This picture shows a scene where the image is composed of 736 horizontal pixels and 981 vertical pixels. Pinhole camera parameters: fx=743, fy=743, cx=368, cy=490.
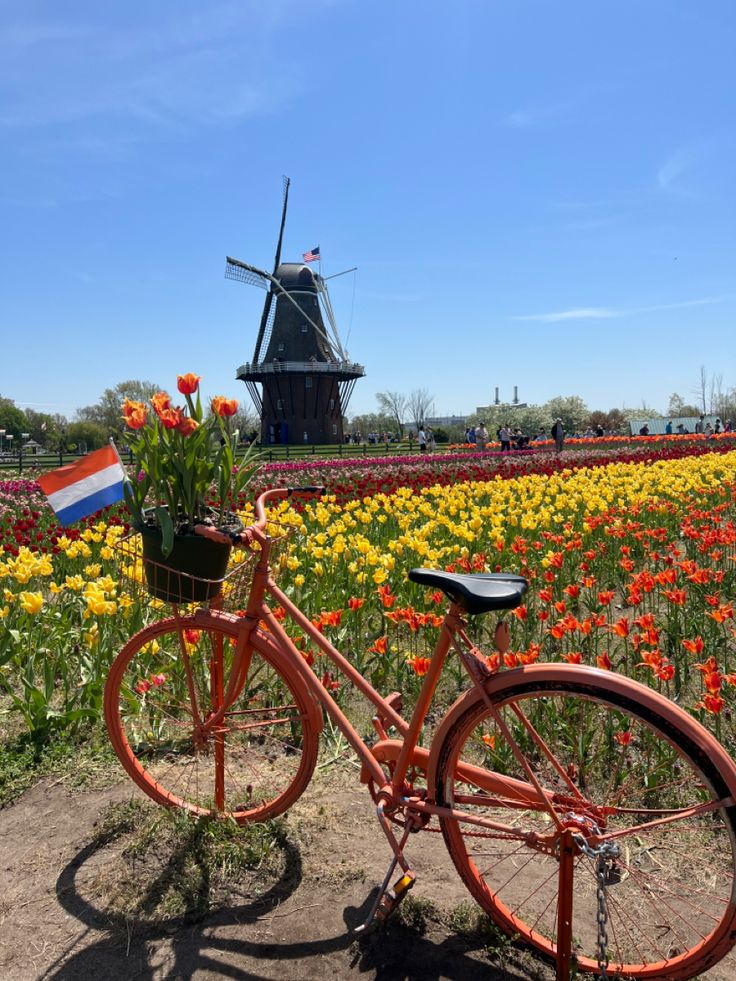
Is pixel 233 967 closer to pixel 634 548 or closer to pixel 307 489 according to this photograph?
pixel 307 489

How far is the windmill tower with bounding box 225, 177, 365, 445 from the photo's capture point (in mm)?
42875

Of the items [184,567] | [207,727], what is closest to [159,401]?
[184,567]

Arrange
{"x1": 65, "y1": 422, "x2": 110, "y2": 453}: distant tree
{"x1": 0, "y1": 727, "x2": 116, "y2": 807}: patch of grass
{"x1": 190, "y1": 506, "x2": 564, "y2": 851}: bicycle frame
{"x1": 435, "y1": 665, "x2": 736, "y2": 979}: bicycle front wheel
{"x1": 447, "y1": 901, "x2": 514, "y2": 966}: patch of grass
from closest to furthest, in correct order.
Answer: {"x1": 435, "y1": 665, "x2": 736, "y2": 979}: bicycle front wheel
{"x1": 190, "y1": 506, "x2": 564, "y2": 851}: bicycle frame
{"x1": 447, "y1": 901, "x2": 514, "y2": 966}: patch of grass
{"x1": 0, "y1": 727, "x2": 116, "y2": 807}: patch of grass
{"x1": 65, "y1": 422, "x2": 110, "y2": 453}: distant tree

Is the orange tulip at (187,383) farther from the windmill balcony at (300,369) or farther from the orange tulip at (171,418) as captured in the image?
the windmill balcony at (300,369)

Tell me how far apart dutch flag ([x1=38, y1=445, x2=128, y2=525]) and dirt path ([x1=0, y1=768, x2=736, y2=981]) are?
125 cm

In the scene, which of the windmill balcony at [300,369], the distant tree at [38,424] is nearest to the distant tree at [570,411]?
the windmill balcony at [300,369]

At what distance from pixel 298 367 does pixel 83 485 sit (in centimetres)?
4090

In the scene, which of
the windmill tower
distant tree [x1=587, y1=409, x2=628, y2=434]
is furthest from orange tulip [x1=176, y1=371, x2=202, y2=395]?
distant tree [x1=587, y1=409, x2=628, y2=434]

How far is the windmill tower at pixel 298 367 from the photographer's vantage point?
42.9 m

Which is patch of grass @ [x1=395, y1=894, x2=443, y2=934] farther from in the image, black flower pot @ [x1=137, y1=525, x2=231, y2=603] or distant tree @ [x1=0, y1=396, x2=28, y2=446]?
distant tree @ [x1=0, y1=396, x2=28, y2=446]

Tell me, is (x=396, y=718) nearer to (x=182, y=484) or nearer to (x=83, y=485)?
(x=182, y=484)

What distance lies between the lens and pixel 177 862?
2576mm

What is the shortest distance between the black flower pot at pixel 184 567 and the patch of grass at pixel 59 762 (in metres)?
1.21

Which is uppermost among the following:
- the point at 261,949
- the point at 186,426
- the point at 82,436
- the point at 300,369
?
the point at 300,369
